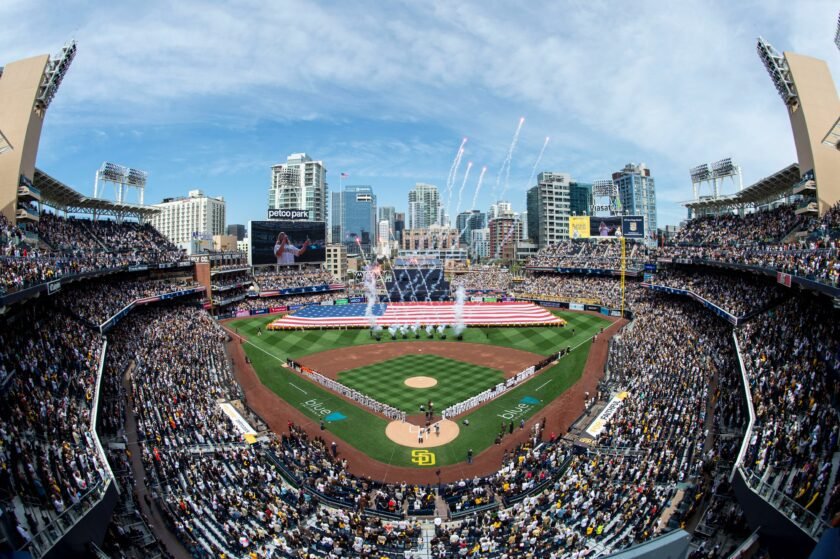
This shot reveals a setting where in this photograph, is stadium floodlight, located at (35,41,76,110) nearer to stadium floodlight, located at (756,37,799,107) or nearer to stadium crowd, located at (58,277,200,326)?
stadium crowd, located at (58,277,200,326)

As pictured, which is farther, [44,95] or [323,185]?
[323,185]

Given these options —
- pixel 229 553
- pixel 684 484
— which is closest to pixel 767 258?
pixel 684 484

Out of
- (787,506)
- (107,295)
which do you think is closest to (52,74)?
(107,295)

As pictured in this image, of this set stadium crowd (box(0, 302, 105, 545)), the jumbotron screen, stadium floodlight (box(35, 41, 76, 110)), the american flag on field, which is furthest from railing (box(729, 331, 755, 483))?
the jumbotron screen

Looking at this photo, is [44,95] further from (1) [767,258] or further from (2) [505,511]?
(1) [767,258]

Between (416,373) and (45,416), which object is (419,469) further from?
(45,416)

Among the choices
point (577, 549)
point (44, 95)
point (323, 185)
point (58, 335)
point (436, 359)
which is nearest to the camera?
point (577, 549)

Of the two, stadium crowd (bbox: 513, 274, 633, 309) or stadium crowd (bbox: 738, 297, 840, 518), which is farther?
stadium crowd (bbox: 513, 274, 633, 309)
